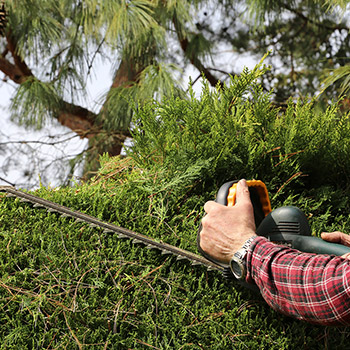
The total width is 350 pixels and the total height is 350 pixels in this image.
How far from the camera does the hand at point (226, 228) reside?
3.53 feet

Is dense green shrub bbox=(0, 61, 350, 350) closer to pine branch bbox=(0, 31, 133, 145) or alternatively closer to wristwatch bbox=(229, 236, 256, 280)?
wristwatch bbox=(229, 236, 256, 280)

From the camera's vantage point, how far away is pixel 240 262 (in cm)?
103

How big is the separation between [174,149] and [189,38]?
2.92m

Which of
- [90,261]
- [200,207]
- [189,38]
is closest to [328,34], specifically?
[189,38]

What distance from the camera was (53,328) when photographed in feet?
3.52

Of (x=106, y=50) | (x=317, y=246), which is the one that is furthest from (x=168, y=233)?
(x=106, y=50)

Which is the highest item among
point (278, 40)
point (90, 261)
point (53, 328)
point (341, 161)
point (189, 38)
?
point (278, 40)

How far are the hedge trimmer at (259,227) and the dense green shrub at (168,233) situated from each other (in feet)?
0.08

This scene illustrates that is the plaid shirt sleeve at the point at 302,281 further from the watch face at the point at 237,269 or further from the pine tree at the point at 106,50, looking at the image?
the pine tree at the point at 106,50

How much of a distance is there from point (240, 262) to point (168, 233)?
344 millimetres

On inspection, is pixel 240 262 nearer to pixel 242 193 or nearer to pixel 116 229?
pixel 242 193

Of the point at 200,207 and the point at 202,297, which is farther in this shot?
the point at 200,207

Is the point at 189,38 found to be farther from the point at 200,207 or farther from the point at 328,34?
the point at 200,207

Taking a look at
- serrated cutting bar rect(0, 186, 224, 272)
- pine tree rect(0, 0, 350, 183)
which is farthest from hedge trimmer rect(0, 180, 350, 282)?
pine tree rect(0, 0, 350, 183)
